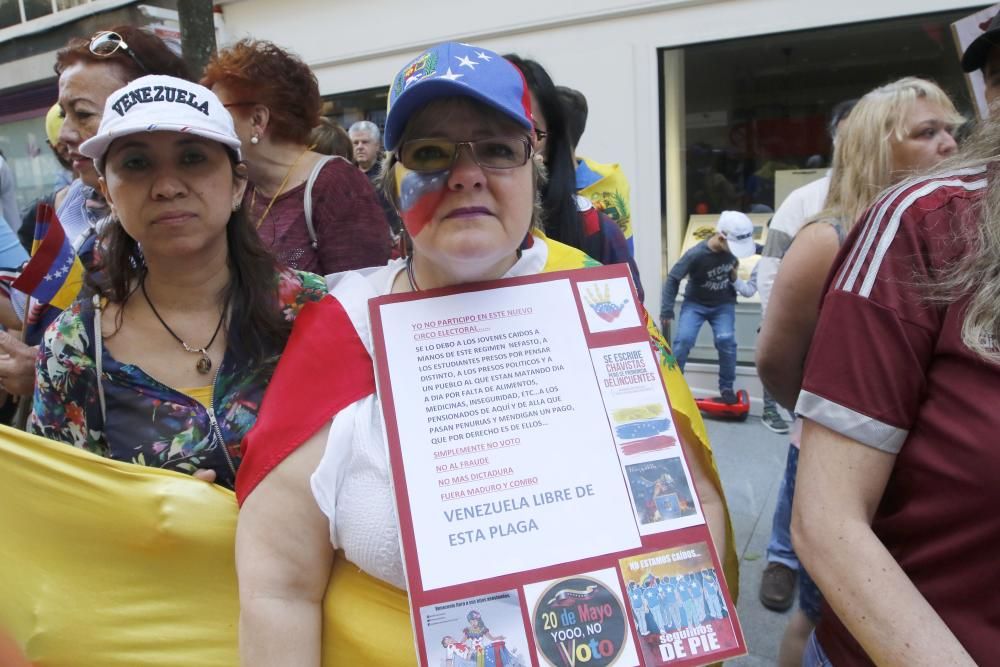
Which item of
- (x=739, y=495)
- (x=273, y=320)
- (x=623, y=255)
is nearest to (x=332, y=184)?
(x=273, y=320)

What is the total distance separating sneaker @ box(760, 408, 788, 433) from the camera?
5.46 meters

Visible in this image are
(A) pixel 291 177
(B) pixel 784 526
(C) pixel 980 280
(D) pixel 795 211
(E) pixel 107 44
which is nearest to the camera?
(C) pixel 980 280

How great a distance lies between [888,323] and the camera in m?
1.10

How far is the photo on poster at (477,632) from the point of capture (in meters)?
1.09

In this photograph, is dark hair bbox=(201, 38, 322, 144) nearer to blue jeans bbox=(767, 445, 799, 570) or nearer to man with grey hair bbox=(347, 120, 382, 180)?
blue jeans bbox=(767, 445, 799, 570)

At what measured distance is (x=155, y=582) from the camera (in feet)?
4.76

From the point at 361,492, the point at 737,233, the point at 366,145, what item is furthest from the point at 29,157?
the point at 361,492

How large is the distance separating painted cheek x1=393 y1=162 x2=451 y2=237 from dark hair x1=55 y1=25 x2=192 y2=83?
1.25 m

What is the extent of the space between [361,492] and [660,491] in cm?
52

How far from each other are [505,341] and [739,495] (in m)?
3.65

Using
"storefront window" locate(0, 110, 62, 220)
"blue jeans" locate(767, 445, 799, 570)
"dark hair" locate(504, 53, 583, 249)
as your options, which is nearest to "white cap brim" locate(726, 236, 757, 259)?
"blue jeans" locate(767, 445, 799, 570)

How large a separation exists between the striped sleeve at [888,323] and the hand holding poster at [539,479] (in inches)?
11.3

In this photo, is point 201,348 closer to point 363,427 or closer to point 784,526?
point 363,427

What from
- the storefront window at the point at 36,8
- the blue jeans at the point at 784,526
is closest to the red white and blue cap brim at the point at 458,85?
the blue jeans at the point at 784,526
